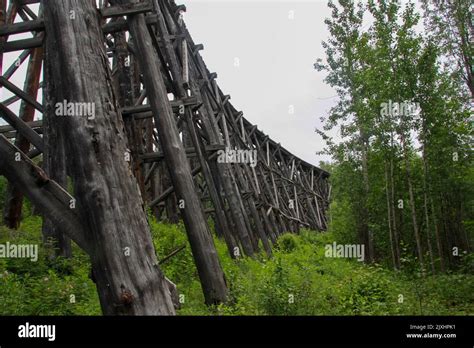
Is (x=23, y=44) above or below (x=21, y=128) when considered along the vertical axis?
above

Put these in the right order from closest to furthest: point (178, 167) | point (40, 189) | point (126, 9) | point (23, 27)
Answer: point (40, 189)
point (126, 9)
point (23, 27)
point (178, 167)

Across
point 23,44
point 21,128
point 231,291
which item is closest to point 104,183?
point 21,128

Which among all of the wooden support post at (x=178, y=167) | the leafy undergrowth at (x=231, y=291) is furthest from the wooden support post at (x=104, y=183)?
the wooden support post at (x=178, y=167)

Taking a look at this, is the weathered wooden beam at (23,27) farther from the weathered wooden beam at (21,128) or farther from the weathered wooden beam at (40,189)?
the weathered wooden beam at (40,189)

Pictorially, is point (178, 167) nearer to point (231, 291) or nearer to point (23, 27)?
point (231, 291)

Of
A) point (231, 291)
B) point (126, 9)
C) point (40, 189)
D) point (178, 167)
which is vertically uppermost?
point (126, 9)

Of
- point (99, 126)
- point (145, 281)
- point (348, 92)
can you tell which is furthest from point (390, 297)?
point (348, 92)

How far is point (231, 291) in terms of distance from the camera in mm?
5152

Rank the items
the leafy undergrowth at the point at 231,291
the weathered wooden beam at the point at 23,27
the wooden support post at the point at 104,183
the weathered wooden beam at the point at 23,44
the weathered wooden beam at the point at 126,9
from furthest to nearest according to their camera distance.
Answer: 1. the weathered wooden beam at the point at 23,44
2. the weathered wooden beam at the point at 23,27
3. the leafy undergrowth at the point at 231,291
4. the weathered wooden beam at the point at 126,9
5. the wooden support post at the point at 104,183

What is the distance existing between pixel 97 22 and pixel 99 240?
67.0 inches

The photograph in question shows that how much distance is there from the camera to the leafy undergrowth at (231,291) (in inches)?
167

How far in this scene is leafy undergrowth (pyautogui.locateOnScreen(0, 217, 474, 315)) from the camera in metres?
4.23
